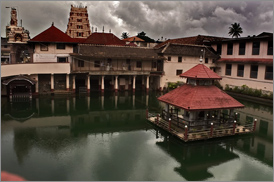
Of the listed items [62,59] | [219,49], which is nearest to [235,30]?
[219,49]

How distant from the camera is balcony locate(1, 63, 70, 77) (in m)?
28.5

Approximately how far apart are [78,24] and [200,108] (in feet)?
157

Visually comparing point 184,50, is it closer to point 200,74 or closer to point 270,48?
point 270,48

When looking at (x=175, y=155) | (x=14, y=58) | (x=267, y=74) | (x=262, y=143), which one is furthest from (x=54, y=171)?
(x=14, y=58)

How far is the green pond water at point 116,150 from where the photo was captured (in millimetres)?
12133

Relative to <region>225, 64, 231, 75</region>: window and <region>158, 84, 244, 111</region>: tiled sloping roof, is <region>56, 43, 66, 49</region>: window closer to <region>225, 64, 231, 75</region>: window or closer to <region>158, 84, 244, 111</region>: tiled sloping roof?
<region>158, 84, 244, 111</region>: tiled sloping roof

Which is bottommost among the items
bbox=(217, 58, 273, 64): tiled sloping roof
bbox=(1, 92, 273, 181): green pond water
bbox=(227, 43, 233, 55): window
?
bbox=(1, 92, 273, 181): green pond water

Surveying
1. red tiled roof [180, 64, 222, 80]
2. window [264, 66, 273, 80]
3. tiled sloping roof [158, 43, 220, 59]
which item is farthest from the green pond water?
tiled sloping roof [158, 43, 220, 59]

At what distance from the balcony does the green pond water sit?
6.31 metres

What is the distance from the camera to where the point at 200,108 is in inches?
647

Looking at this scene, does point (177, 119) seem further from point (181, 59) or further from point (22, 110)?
point (181, 59)

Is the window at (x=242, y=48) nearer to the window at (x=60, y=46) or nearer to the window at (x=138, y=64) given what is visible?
the window at (x=138, y=64)

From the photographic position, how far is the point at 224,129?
17453 millimetres

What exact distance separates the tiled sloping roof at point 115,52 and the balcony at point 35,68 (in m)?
3.04
